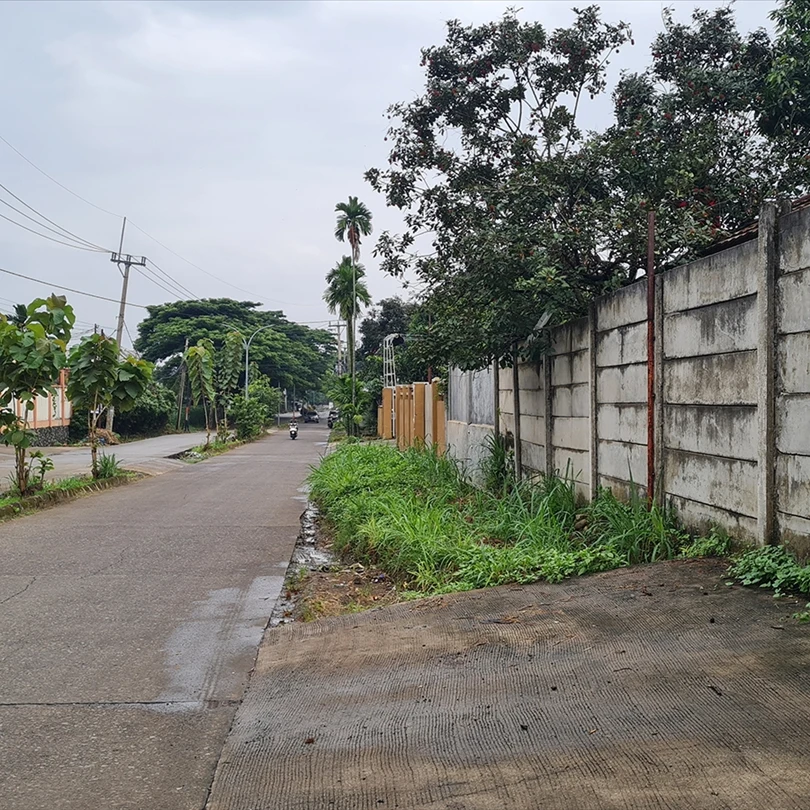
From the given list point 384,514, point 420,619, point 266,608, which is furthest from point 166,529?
point 420,619

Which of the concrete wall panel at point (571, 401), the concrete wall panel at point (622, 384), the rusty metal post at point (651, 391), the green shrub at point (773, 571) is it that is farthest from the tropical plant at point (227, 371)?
the green shrub at point (773, 571)

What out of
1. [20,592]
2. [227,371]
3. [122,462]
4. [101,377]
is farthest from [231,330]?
[20,592]

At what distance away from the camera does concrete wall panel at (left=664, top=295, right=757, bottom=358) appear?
5590 millimetres

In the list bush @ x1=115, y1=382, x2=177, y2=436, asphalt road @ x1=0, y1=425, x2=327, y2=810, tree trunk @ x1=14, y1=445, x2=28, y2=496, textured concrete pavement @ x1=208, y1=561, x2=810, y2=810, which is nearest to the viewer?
textured concrete pavement @ x1=208, y1=561, x2=810, y2=810

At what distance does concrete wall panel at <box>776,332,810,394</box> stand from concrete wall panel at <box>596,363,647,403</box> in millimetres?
1880

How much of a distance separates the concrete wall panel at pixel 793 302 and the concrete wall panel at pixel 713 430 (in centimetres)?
60

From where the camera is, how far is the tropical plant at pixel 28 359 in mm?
13227

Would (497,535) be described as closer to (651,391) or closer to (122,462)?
(651,391)

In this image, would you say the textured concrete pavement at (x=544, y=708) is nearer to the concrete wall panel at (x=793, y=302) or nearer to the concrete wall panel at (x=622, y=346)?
the concrete wall panel at (x=793, y=302)

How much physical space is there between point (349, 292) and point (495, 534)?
34275 millimetres

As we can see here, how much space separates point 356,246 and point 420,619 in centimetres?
3861

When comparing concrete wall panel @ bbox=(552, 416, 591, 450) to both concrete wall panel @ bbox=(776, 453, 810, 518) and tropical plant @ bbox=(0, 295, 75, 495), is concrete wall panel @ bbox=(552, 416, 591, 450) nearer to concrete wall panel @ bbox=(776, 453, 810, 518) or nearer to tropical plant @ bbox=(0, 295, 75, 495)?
concrete wall panel @ bbox=(776, 453, 810, 518)

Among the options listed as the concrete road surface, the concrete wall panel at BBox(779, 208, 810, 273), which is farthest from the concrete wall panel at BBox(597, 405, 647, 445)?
the concrete road surface

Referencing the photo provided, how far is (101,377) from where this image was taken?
16.1 metres
